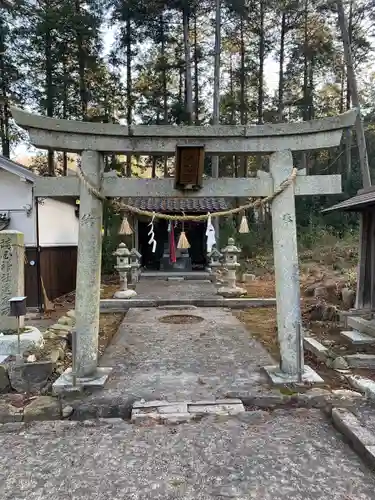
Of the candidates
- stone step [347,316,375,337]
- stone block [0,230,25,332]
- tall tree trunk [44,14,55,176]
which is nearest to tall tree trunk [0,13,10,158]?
tall tree trunk [44,14,55,176]

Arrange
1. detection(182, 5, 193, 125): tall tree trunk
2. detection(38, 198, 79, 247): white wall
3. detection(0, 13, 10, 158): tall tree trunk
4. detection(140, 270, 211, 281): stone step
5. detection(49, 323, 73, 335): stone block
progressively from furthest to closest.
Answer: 1. detection(182, 5, 193, 125): tall tree trunk
2. detection(0, 13, 10, 158): tall tree trunk
3. detection(140, 270, 211, 281): stone step
4. detection(38, 198, 79, 247): white wall
5. detection(49, 323, 73, 335): stone block

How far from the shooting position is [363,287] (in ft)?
24.8

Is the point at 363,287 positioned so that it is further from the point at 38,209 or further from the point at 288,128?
the point at 38,209

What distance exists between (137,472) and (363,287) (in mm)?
6035

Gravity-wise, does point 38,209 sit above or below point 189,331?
above

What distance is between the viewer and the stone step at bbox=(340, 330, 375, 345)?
6.32 m

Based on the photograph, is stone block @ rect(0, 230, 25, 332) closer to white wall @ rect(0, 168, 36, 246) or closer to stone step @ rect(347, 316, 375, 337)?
white wall @ rect(0, 168, 36, 246)

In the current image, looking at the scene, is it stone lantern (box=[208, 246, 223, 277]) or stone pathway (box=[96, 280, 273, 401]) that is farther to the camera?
stone lantern (box=[208, 246, 223, 277])

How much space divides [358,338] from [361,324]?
1.50 feet

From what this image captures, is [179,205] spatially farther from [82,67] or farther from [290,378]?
[290,378]

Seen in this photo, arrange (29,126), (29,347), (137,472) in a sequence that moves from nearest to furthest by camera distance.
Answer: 1. (137,472)
2. (29,126)
3. (29,347)

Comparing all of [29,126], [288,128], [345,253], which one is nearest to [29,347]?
[29,126]

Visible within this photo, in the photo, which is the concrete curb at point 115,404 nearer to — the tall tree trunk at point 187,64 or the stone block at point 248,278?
the stone block at point 248,278

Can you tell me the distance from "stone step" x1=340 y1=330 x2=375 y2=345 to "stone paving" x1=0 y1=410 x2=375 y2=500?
258cm
